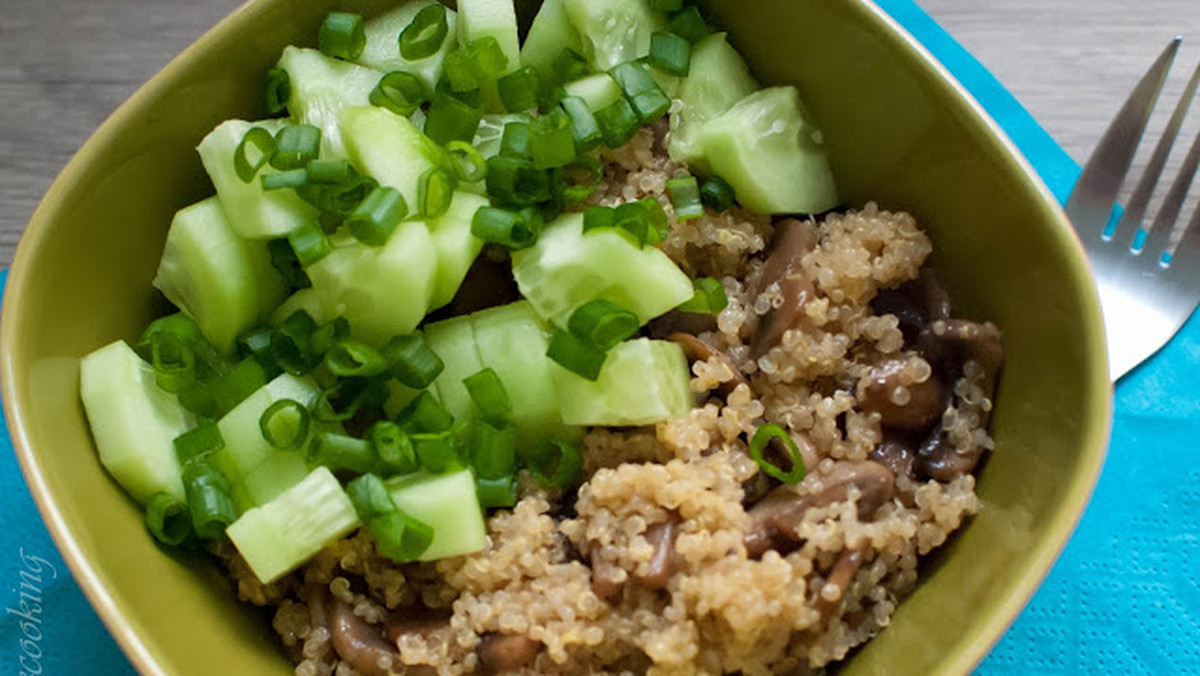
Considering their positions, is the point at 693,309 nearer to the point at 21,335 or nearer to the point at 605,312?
the point at 605,312

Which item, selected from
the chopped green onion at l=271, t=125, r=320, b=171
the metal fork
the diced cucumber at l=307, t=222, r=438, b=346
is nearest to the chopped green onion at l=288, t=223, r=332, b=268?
the diced cucumber at l=307, t=222, r=438, b=346

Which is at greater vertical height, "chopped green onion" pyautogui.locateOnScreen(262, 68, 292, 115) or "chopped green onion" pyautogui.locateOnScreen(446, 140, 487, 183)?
"chopped green onion" pyautogui.locateOnScreen(262, 68, 292, 115)

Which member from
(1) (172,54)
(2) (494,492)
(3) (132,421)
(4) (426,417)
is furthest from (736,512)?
(1) (172,54)

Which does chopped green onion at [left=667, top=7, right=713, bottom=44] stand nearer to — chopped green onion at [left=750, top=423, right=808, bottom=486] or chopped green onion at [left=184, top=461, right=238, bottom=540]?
chopped green onion at [left=750, top=423, right=808, bottom=486]

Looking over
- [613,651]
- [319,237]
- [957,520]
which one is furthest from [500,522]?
[957,520]

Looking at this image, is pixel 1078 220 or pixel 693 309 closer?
pixel 693 309

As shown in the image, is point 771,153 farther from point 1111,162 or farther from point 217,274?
point 217,274
